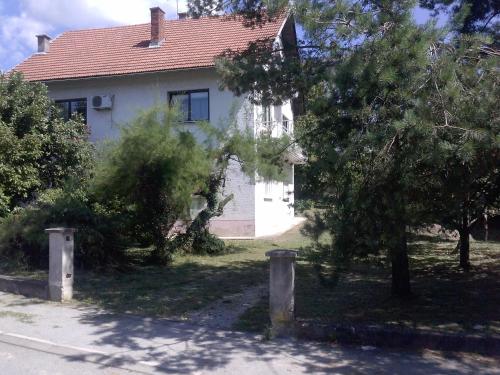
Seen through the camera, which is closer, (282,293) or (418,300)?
(282,293)

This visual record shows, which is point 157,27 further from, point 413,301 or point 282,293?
point 282,293

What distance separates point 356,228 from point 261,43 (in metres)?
4.55

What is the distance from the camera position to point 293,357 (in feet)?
21.4

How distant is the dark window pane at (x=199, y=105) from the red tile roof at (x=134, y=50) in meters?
1.04

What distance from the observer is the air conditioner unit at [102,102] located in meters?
20.7

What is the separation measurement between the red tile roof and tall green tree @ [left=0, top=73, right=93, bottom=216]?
349cm

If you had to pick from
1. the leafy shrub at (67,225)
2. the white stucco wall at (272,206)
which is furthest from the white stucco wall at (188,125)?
the leafy shrub at (67,225)

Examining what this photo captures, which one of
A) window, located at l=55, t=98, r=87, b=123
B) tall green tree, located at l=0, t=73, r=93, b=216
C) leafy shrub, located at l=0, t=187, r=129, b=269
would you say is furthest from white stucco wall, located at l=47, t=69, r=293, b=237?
leafy shrub, located at l=0, t=187, r=129, b=269

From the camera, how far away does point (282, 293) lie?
24.3 ft

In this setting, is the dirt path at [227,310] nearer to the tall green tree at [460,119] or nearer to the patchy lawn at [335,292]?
the patchy lawn at [335,292]

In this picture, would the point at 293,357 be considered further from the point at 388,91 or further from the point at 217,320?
the point at 388,91

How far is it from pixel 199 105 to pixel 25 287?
36.0 feet

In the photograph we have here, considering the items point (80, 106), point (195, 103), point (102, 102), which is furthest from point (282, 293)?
point (80, 106)

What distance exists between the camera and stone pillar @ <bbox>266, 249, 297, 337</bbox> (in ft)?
24.2
